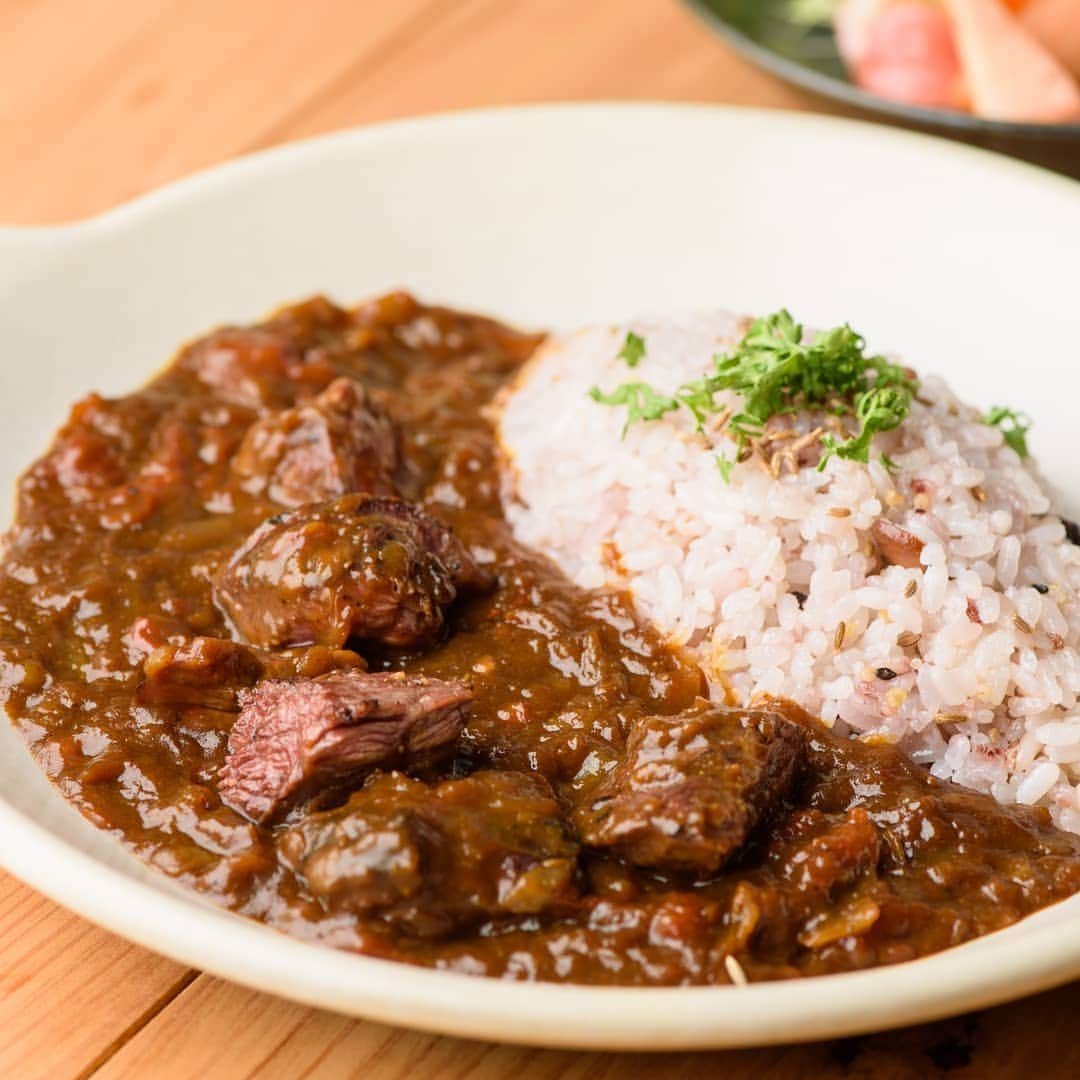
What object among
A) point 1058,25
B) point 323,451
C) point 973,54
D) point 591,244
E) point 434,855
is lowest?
point 1058,25

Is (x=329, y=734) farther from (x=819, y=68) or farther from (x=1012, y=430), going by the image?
(x=819, y=68)

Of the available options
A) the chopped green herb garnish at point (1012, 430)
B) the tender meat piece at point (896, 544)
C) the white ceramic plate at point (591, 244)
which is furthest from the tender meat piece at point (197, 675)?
the chopped green herb garnish at point (1012, 430)

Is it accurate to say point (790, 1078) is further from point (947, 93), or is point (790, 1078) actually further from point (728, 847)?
point (947, 93)

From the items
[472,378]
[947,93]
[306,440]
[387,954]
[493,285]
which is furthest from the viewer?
[947,93]

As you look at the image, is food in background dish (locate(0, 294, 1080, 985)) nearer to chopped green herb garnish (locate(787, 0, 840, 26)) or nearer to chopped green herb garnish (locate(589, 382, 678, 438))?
chopped green herb garnish (locate(589, 382, 678, 438))

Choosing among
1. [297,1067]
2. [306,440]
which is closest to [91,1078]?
[297,1067]

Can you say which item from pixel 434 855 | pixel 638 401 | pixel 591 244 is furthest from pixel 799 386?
pixel 434 855

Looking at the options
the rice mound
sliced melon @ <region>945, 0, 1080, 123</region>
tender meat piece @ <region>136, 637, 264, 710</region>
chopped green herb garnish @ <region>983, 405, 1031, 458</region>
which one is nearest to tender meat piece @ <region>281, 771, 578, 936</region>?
tender meat piece @ <region>136, 637, 264, 710</region>

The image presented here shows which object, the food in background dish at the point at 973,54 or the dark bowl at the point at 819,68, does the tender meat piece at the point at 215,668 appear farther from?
the food in background dish at the point at 973,54
